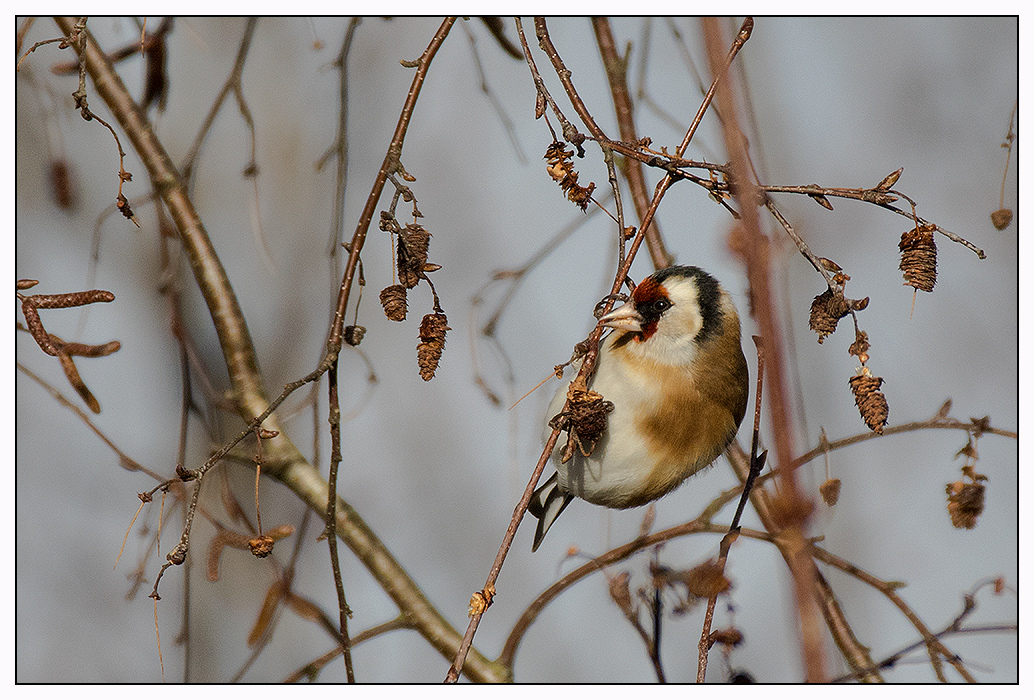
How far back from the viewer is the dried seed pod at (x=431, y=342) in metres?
1.27

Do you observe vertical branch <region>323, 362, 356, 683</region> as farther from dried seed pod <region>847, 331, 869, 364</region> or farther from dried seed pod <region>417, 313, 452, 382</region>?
dried seed pod <region>847, 331, 869, 364</region>

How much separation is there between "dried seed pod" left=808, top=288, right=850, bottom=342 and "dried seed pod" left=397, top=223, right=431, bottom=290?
1.80ft

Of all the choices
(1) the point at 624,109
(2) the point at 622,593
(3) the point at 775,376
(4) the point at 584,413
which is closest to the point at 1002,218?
(1) the point at 624,109

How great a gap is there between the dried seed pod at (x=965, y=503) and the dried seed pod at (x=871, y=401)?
1.24 feet

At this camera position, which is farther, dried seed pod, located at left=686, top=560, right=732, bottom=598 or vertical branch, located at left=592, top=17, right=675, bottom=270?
vertical branch, located at left=592, top=17, right=675, bottom=270

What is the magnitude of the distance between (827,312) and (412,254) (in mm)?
578

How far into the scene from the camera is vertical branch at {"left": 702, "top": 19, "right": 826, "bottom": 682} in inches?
22.9

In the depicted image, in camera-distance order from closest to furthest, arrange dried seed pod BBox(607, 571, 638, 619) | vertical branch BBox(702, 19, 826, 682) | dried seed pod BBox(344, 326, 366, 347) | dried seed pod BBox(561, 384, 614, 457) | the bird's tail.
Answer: vertical branch BBox(702, 19, 826, 682) < dried seed pod BBox(344, 326, 366, 347) < dried seed pod BBox(561, 384, 614, 457) < dried seed pod BBox(607, 571, 638, 619) < the bird's tail

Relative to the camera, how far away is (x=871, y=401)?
1.07 meters

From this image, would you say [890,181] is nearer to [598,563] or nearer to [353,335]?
[353,335]

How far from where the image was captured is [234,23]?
9.16 ft

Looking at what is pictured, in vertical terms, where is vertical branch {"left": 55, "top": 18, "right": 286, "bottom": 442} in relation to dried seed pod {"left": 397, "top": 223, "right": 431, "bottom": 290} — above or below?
above

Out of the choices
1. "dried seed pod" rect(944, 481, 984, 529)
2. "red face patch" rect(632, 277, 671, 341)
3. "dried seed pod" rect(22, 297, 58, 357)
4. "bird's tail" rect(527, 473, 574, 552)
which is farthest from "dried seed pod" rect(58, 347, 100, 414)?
"dried seed pod" rect(944, 481, 984, 529)

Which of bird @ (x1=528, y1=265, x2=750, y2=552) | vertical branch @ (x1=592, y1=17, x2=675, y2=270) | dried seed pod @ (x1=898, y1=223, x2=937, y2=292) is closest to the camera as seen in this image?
→ dried seed pod @ (x1=898, y1=223, x2=937, y2=292)
